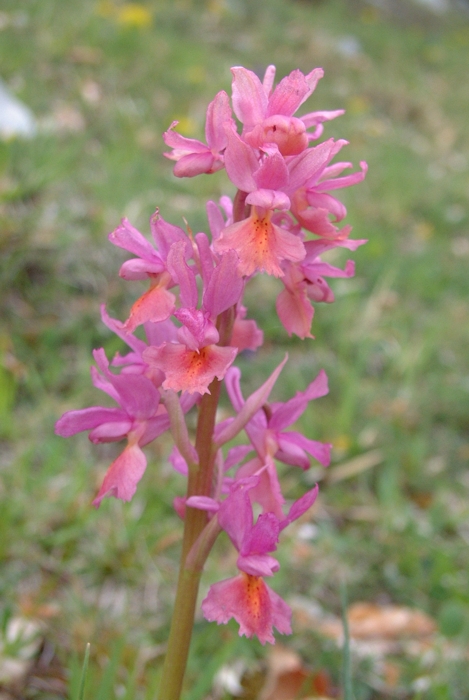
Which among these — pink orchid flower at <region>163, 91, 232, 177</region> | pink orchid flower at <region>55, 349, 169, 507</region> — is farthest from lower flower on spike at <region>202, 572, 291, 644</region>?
pink orchid flower at <region>163, 91, 232, 177</region>

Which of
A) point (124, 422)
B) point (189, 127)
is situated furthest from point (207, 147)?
point (189, 127)

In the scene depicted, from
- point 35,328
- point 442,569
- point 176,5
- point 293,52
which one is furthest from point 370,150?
point 442,569

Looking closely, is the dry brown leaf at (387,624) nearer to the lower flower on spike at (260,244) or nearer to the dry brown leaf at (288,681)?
the dry brown leaf at (288,681)

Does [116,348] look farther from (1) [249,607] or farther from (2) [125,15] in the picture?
(2) [125,15]

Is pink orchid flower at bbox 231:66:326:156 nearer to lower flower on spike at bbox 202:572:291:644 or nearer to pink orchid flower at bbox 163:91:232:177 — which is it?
pink orchid flower at bbox 163:91:232:177

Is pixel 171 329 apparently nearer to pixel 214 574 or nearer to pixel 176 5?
pixel 214 574

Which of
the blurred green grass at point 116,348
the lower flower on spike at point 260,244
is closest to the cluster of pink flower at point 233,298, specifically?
the lower flower on spike at point 260,244
